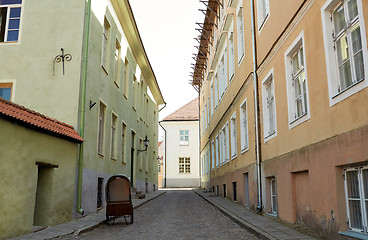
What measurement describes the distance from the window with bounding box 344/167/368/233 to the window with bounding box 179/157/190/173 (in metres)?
40.9

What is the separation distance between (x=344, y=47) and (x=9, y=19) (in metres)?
11.0

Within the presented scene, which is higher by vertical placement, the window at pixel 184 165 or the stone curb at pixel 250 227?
the window at pixel 184 165

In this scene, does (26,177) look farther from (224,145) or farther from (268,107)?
(224,145)

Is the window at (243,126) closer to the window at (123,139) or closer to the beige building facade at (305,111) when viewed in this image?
the beige building facade at (305,111)

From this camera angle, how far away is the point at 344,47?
639cm

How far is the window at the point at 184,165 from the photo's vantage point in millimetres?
46812

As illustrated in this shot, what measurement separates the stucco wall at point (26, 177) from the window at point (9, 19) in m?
4.90

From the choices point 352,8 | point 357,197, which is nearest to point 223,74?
point 352,8

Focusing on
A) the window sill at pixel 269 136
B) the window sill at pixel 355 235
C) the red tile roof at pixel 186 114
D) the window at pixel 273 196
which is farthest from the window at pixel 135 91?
the red tile roof at pixel 186 114

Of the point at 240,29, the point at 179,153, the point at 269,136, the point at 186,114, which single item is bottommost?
the point at 269,136

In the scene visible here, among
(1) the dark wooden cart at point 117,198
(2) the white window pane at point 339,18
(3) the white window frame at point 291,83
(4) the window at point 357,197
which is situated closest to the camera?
(4) the window at point 357,197

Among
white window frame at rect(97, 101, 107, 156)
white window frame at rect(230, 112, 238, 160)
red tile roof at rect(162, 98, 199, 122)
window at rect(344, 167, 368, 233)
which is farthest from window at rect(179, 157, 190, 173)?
window at rect(344, 167, 368, 233)

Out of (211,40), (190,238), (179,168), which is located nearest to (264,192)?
(190,238)

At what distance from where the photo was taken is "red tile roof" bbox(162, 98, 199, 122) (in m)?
48.4
